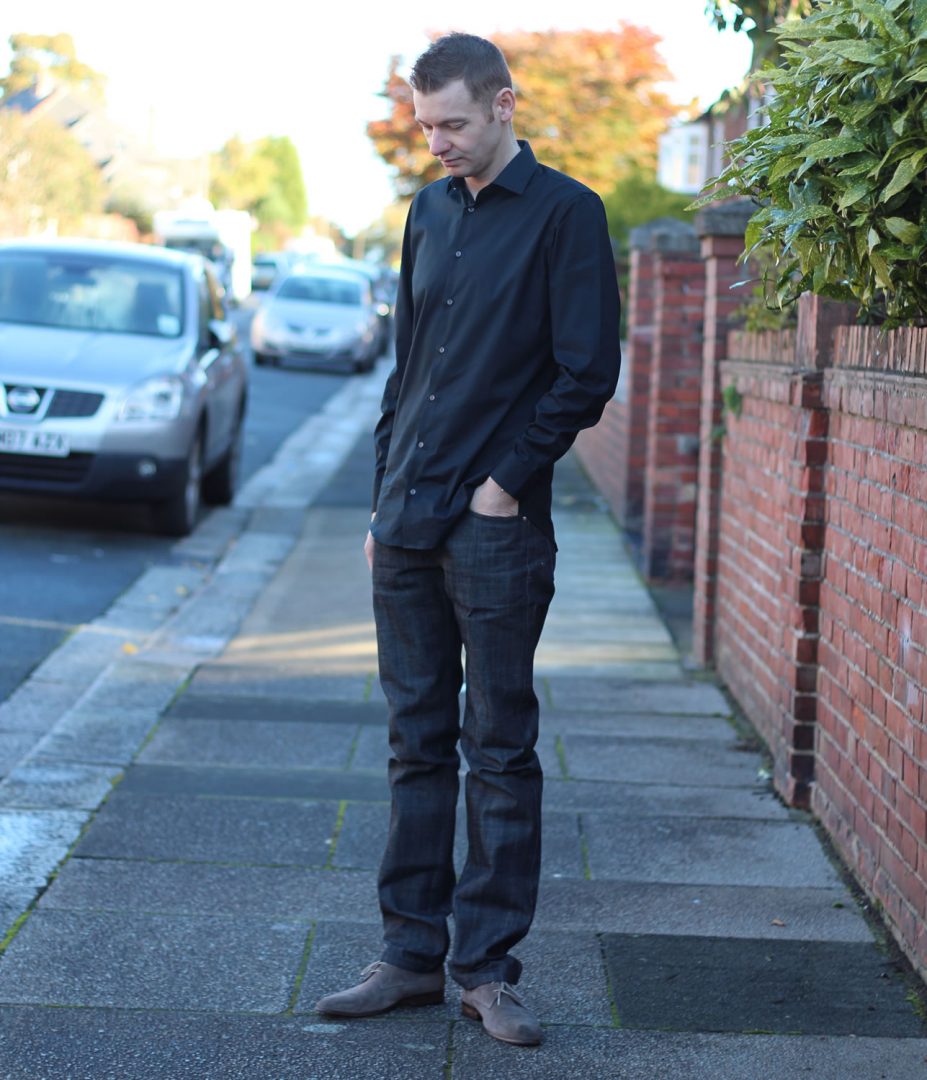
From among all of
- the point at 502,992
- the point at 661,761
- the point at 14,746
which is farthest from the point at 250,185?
the point at 502,992

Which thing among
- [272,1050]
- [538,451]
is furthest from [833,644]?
[272,1050]

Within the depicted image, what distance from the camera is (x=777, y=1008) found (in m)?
3.63

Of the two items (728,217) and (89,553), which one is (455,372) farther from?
(89,553)

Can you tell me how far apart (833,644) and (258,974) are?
196 cm

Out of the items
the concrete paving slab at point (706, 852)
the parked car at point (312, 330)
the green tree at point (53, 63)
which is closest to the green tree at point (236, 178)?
the green tree at point (53, 63)

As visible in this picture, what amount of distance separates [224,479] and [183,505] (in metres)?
1.74

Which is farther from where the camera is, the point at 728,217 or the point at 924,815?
the point at 728,217

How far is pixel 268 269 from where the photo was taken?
190 feet

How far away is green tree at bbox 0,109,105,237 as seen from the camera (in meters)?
52.6

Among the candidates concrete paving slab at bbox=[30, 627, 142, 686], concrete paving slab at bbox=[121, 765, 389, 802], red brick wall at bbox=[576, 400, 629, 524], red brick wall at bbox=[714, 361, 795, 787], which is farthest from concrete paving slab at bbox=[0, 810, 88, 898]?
red brick wall at bbox=[576, 400, 629, 524]

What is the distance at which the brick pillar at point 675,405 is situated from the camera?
905cm

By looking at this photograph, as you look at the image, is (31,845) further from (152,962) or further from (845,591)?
(845,591)

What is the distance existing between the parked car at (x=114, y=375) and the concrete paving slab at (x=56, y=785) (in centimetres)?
466

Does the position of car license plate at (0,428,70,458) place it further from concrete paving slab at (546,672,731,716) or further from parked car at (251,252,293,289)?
parked car at (251,252,293,289)
